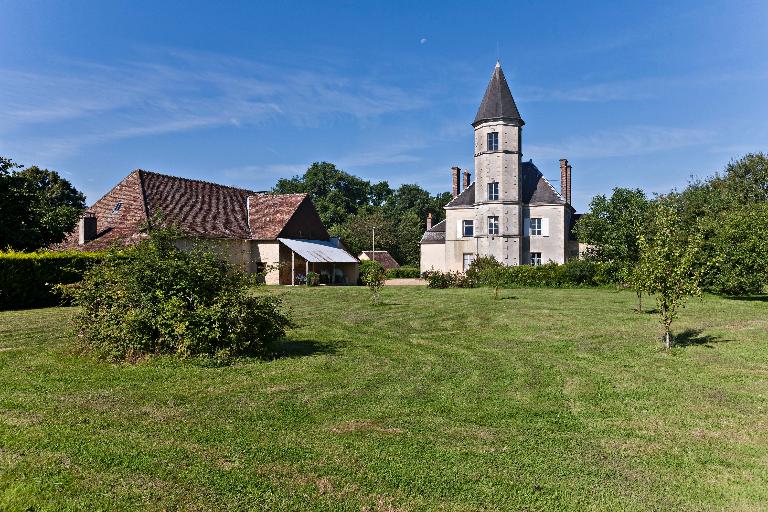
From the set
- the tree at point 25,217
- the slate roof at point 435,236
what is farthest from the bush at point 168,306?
the slate roof at point 435,236

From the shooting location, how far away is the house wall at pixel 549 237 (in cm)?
4112

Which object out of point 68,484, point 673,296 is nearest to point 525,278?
point 673,296

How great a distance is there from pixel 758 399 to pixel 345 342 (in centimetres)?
767

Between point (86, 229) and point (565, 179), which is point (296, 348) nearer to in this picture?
point (86, 229)


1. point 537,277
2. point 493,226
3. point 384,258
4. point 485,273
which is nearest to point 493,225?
point 493,226

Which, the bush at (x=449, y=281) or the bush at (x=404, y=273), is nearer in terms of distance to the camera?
the bush at (x=449, y=281)

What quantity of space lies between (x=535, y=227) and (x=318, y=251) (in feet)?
55.7

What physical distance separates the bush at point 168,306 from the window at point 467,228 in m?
33.7

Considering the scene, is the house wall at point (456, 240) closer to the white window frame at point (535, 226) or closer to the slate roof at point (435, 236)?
the slate roof at point (435, 236)

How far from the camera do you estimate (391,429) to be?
6.04 metres

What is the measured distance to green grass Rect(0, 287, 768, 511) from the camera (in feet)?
14.5

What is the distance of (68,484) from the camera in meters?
4.39

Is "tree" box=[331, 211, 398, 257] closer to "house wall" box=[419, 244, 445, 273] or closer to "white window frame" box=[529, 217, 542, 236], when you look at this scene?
"house wall" box=[419, 244, 445, 273]

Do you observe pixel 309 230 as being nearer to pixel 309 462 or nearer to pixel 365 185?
pixel 309 462
